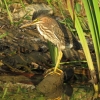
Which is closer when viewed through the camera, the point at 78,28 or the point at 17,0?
the point at 78,28

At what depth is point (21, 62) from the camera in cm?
742

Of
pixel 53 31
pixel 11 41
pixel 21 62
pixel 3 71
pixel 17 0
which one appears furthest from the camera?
pixel 17 0

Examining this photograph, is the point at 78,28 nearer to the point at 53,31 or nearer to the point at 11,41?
the point at 53,31

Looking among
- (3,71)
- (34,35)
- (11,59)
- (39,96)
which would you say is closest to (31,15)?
(34,35)

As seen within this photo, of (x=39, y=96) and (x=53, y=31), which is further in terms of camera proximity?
(x=53, y=31)

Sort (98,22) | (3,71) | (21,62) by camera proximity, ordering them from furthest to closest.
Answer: (21,62) → (3,71) → (98,22)

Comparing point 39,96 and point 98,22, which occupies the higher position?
point 98,22

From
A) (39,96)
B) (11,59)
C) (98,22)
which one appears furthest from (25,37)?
(98,22)

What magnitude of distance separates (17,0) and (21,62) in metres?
2.28

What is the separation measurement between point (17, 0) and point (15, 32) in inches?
40.9

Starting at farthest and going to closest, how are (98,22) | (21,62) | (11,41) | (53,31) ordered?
(11,41), (21,62), (53,31), (98,22)

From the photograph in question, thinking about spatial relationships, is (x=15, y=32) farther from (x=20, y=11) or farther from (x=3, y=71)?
(x=3, y=71)

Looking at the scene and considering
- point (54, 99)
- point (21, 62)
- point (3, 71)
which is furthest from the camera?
point (21, 62)

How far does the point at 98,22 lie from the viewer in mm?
5488
